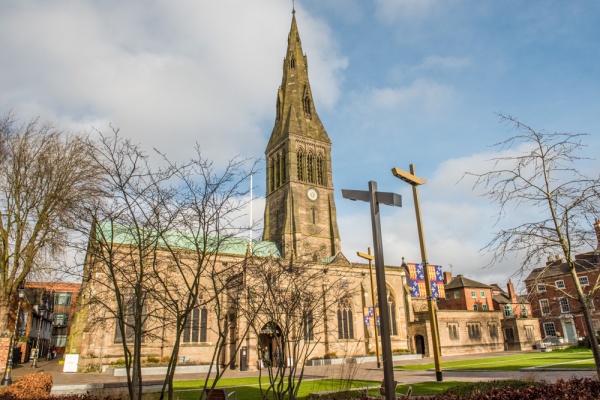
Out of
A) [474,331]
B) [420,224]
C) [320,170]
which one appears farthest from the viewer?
[320,170]

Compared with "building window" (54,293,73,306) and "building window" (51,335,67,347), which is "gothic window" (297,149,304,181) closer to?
"building window" (54,293,73,306)

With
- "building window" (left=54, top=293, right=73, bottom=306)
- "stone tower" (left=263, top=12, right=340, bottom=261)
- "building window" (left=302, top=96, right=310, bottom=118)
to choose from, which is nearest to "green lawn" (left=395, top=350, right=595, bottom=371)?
"stone tower" (left=263, top=12, right=340, bottom=261)

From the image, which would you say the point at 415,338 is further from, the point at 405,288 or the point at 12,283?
the point at 12,283

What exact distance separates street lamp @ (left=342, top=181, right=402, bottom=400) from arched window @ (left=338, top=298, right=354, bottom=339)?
126 ft

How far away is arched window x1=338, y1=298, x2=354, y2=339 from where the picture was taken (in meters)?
44.1

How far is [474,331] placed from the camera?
163ft

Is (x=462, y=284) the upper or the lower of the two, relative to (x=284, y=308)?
upper

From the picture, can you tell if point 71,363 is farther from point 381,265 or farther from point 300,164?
point 300,164

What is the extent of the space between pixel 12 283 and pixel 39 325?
46001mm

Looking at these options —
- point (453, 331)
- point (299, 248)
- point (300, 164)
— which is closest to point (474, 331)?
point (453, 331)

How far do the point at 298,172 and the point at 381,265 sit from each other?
50821mm

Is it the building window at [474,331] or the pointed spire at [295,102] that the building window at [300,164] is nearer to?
the pointed spire at [295,102]

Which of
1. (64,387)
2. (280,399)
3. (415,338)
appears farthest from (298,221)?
(280,399)

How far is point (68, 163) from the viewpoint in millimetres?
22328
